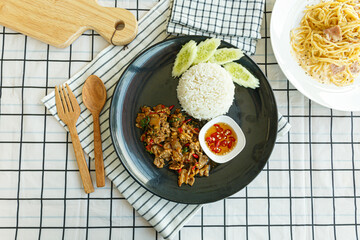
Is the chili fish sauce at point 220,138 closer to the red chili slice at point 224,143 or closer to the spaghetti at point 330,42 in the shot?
the red chili slice at point 224,143

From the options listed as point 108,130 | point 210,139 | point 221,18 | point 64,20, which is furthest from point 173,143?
point 64,20

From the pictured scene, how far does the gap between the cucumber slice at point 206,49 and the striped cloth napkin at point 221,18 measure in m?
0.17

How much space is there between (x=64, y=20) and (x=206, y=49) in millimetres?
1239

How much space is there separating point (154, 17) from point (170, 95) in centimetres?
70

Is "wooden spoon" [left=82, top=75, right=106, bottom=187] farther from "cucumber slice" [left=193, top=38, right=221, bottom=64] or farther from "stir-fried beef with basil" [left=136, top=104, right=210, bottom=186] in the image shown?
"cucumber slice" [left=193, top=38, right=221, bottom=64]

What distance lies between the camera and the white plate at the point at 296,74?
108 inches

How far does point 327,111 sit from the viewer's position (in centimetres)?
292

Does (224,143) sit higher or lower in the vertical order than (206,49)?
lower

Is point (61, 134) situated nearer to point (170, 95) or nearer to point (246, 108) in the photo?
point (170, 95)

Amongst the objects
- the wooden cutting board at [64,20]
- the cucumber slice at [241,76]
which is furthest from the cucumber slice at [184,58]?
the wooden cutting board at [64,20]

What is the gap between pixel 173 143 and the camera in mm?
2660

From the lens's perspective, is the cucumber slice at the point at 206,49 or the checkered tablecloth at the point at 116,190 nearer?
the cucumber slice at the point at 206,49

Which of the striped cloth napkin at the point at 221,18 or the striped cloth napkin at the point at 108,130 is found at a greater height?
the striped cloth napkin at the point at 221,18

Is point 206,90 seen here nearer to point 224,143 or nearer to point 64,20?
point 224,143
